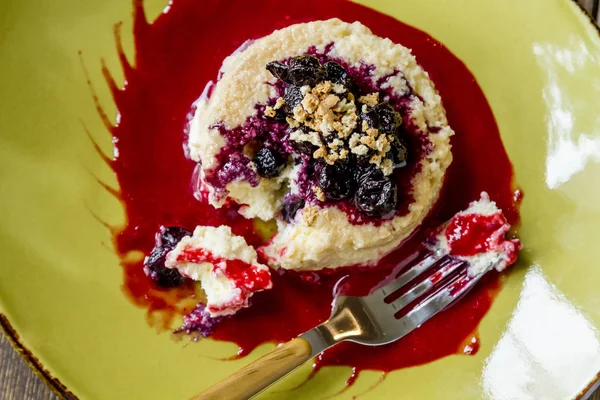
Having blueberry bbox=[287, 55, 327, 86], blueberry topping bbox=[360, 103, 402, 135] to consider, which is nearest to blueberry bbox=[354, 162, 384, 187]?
blueberry topping bbox=[360, 103, 402, 135]

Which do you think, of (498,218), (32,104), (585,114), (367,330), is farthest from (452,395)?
(32,104)

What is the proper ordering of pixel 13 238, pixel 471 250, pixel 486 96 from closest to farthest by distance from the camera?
pixel 13 238
pixel 471 250
pixel 486 96

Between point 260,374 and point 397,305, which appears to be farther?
point 397,305

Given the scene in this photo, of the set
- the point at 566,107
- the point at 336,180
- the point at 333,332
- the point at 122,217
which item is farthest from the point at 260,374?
the point at 566,107

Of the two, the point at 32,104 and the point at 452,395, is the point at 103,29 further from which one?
the point at 452,395

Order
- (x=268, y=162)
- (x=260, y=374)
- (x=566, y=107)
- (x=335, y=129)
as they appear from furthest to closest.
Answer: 1. (x=566, y=107)
2. (x=268, y=162)
3. (x=335, y=129)
4. (x=260, y=374)

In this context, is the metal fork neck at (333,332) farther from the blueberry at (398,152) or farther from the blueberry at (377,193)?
the blueberry at (398,152)

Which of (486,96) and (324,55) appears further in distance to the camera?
(486,96)

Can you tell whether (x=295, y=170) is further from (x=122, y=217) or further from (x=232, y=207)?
(x=122, y=217)

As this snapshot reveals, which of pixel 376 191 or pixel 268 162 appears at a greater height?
pixel 268 162
